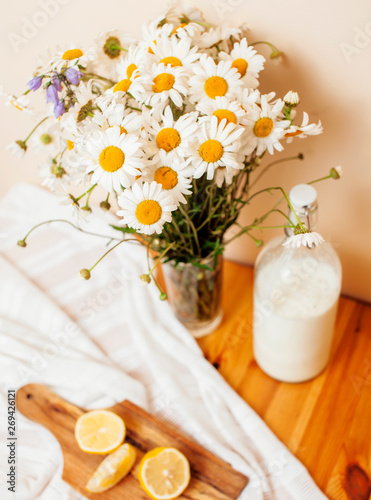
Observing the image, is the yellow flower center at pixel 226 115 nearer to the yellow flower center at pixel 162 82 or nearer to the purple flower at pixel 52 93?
the yellow flower center at pixel 162 82

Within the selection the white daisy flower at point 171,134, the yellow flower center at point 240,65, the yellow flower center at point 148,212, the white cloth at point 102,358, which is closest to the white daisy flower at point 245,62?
the yellow flower center at point 240,65

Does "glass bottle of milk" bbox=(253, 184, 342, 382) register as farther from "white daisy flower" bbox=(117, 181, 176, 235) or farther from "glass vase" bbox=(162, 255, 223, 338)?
"white daisy flower" bbox=(117, 181, 176, 235)

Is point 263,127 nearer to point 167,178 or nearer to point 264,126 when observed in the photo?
point 264,126

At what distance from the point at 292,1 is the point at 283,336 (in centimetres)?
47

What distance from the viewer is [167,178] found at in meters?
0.53

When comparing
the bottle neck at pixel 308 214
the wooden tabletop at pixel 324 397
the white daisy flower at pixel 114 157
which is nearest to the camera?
the white daisy flower at pixel 114 157

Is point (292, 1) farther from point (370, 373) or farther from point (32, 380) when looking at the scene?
point (32, 380)

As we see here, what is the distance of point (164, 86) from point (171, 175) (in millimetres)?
102

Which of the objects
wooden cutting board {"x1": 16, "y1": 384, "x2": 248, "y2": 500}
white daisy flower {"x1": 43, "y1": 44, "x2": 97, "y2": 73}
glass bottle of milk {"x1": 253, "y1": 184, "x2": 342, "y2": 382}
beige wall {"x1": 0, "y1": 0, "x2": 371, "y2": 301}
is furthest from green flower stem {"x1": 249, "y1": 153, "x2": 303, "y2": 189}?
wooden cutting board {"x1": 16, "y1": 384, "x2": 248, "y2": 500}

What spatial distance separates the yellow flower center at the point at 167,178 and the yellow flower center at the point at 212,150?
4 centimetres

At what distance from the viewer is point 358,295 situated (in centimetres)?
92

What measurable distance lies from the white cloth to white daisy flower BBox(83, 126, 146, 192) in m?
0.42

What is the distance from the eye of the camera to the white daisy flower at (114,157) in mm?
496

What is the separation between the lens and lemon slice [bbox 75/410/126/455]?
72cm
